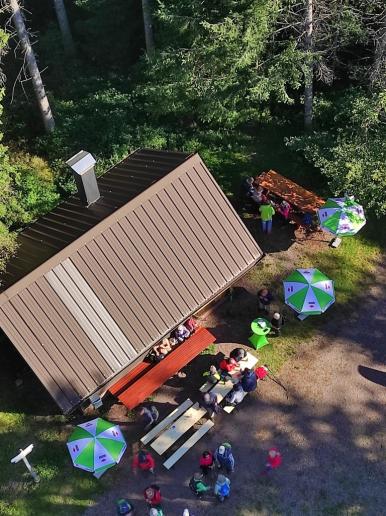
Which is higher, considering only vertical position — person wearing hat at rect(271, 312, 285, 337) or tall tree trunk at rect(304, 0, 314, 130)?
tall tree trunk at rect(304, 0, 314, 130)

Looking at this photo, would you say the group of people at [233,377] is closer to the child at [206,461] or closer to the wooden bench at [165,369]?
the wooden bench at [165,369]

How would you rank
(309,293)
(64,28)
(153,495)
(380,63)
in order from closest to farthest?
(153,495)
(309,293)
(380,63)
(64,28)

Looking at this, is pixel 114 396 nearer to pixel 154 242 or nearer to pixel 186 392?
pixel 186 392

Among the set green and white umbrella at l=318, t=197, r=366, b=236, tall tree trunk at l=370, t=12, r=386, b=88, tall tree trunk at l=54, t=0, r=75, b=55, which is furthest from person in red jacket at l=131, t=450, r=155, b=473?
tall tree trunk at l=54, t=0, r=75, b=55

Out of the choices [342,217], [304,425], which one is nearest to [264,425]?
[304,425]

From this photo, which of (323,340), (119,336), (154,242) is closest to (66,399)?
(119,336)

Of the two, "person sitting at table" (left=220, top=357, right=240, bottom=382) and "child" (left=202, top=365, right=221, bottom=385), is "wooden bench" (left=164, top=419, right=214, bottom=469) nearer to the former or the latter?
"child" (left=202, top=365, right=221, bottom=385)

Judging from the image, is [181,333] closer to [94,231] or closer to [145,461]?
[145,461]
